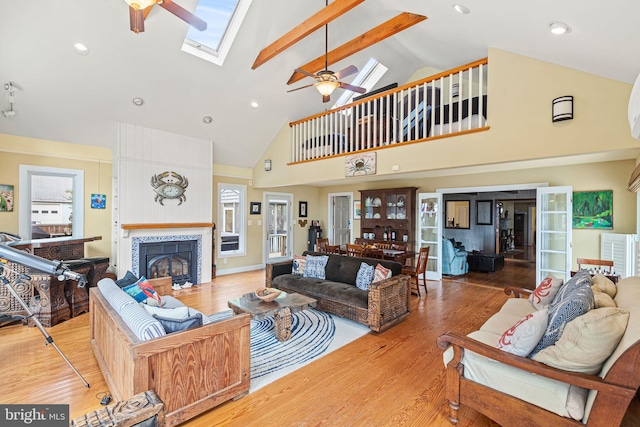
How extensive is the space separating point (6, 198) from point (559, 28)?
7.25m

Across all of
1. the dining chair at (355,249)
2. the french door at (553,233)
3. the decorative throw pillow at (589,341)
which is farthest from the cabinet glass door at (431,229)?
the decorative throw pillow at (589,341)

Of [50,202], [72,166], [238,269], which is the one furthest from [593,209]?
[50,202]

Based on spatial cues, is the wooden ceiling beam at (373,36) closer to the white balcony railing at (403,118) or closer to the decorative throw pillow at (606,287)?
the white balcony railing at (403,118)

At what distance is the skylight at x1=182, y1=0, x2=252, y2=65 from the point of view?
4219 mm

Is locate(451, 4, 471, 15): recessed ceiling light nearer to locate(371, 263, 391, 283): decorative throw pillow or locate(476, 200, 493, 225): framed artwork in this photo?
locate(371, 263, 391, 283): decorative throw pillow

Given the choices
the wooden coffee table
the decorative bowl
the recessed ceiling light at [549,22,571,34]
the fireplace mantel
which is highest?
the recessed ceiling light at [549,22,571,34]

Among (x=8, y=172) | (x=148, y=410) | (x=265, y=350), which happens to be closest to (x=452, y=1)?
(x=148, y=410)

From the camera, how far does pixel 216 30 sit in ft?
14.8

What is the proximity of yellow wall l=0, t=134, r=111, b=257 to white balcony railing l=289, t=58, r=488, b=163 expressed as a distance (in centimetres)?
362

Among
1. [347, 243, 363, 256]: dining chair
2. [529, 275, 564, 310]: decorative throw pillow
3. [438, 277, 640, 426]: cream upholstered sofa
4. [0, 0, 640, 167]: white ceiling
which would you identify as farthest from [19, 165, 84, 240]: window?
[529, 275, 564, 310]: decorative throw pillow

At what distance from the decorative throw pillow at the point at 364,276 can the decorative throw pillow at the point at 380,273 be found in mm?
80

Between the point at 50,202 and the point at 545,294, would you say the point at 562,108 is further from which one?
Answer: the point at 50,202

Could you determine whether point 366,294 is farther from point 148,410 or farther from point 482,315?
point 148,410

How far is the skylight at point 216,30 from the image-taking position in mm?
4219
